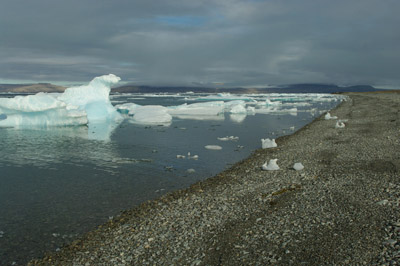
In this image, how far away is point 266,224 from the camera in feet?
19.2

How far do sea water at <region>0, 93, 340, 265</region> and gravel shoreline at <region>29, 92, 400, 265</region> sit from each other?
0.78 meters

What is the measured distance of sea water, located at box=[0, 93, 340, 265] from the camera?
22.4ft

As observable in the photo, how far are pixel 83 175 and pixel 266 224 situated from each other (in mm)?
7397

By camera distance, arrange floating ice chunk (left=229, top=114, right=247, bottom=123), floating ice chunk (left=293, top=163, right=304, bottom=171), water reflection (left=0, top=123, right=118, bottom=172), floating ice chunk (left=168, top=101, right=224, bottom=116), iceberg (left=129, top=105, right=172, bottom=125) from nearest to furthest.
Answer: floating ice chunk (left=293, top=163, right=304, bottom=171), water reflection (left=0, top=123, right=118, bottom=172), iceberg (left=129, top=105, right=172, bottom=125), floating ice chunk (left=229, top=114, right=247, bottom=123), floating ice chunk (left=168, top=101, right=224, bottom=116)

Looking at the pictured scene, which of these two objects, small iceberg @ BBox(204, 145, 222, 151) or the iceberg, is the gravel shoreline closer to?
small iceberg @ BBox(204, 145, 222, 151)

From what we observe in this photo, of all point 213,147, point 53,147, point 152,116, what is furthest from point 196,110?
point 53,147

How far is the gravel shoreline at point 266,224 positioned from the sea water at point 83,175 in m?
0.78

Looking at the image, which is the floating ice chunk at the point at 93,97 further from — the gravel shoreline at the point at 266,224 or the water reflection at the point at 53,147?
the gravel shoreline at the point at 266,224

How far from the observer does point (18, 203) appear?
833cm

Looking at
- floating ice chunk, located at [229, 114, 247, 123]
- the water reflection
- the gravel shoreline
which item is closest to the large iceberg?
the water reflection

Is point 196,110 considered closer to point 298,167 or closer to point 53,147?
point 53,147

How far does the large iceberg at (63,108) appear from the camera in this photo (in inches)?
879

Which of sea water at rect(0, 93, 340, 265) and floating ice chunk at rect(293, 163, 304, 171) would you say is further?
floating ice chunk at rect(293, 163, 304, 171)

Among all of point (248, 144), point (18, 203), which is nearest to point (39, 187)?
point (18, 203)
